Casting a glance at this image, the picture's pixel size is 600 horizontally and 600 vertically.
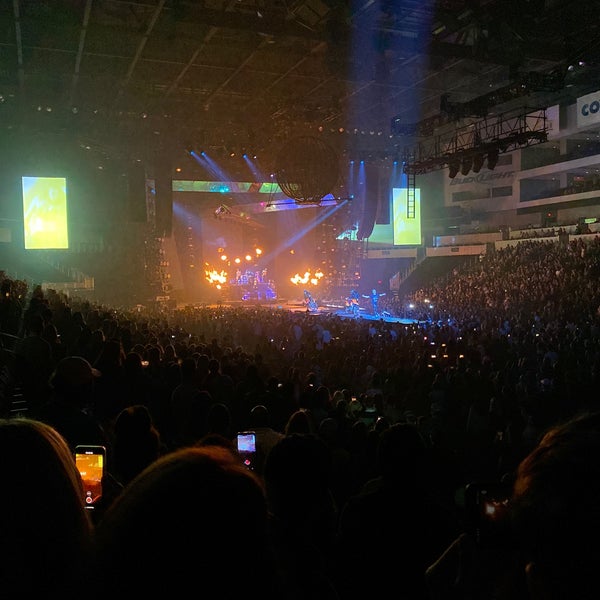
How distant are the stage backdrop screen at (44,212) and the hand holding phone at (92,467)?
17.2 metres

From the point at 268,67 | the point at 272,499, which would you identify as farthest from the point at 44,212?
the point at 272,499

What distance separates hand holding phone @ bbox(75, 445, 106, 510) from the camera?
95.7 inches

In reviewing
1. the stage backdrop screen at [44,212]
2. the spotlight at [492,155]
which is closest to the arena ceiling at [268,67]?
the spotlight at [492,155]

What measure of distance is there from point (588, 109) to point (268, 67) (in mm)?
20376

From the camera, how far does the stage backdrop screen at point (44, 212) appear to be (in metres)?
17.7

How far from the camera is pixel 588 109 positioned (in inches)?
1122

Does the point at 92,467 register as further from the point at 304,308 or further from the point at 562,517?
the point at 304,308

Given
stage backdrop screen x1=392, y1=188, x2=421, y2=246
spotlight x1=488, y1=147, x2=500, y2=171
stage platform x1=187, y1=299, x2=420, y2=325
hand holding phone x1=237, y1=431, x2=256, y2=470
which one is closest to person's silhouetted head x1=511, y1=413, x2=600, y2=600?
hand holding phone x1=237, y1=431, x2=256, y2=470

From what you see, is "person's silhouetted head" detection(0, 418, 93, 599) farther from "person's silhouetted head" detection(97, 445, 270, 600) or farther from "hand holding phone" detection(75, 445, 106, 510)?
"hand holding phone" detection(75, 445, 106, 510)

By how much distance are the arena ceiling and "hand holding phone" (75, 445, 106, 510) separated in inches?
366

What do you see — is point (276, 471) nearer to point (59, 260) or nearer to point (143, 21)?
point (143, 21)

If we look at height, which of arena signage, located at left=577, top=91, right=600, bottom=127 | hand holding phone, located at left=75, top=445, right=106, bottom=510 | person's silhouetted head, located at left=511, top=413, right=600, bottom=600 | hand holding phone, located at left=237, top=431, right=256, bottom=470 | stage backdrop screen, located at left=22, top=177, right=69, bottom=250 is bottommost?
hand holding phone, located at left=237, top=431, right=256, bottom=470

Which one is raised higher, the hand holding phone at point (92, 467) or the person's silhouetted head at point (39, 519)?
the person's silhouetted head at point (39, 519)

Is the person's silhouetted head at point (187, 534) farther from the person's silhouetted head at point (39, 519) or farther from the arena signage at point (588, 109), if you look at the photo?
the arena signage at point (588, 109)
